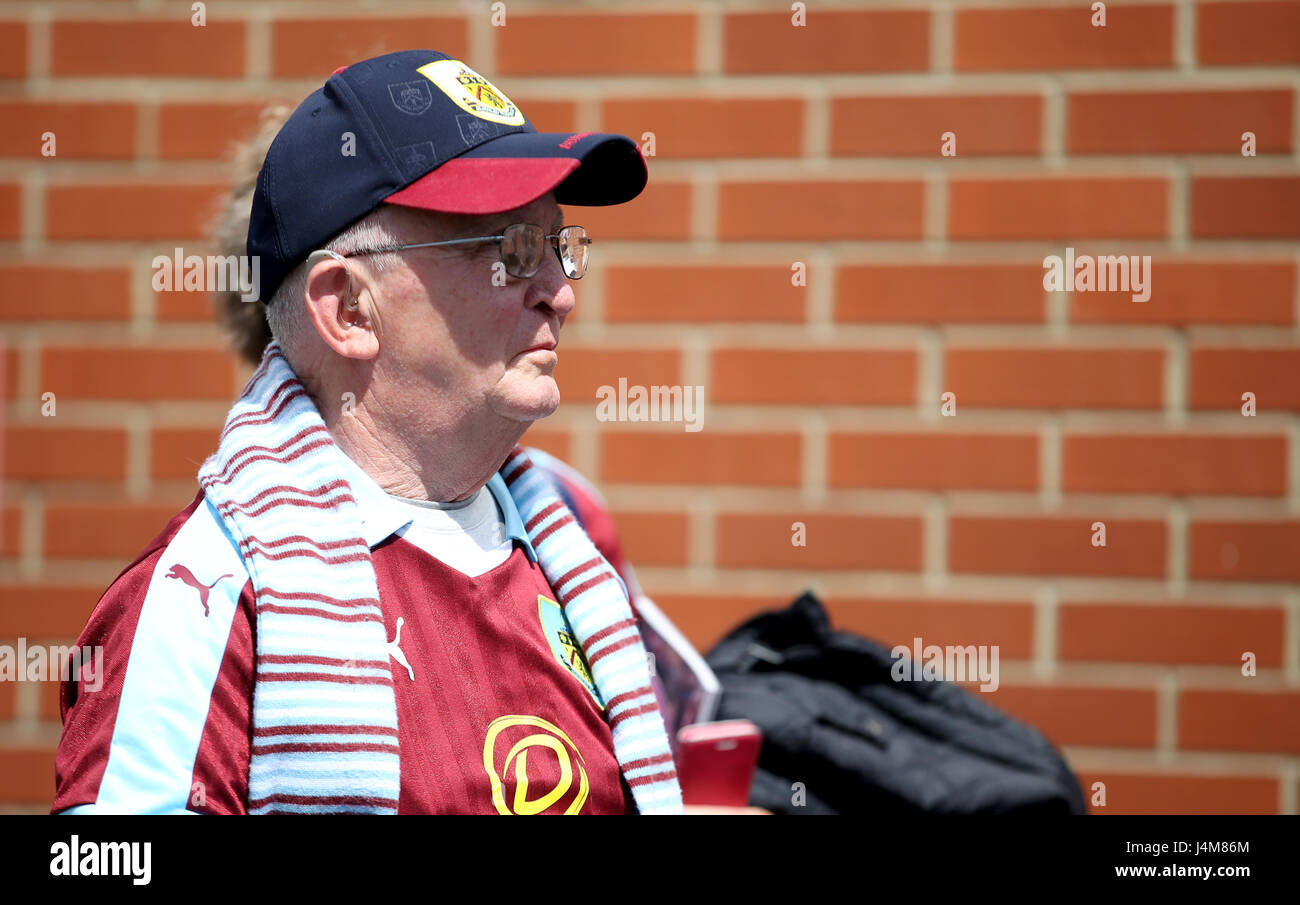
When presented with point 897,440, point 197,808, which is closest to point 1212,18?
point 897,440

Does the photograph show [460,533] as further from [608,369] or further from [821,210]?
[821,210]

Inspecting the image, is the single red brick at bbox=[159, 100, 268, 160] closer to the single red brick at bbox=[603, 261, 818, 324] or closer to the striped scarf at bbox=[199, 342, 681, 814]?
the single red brick at bbox=[603, 261, 818, 324]

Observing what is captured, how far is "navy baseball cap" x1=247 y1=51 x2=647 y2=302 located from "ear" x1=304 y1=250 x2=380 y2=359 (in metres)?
0.04

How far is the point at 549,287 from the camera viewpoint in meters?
1.54

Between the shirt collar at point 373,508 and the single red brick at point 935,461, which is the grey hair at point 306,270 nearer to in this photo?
the shirt collar at point 373,508

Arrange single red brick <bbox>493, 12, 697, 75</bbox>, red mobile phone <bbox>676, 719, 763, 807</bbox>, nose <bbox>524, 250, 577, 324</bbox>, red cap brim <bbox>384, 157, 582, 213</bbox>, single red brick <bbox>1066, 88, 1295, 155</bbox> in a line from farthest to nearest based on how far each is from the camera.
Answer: single red brick <bbox>493, 12, 697, 75</bbox> < single red brick <bbox>1066, 88, 1295, 155</bbox> < red mobile phone <bbox>676, 719, 763, 807</bbox> < nose <bbox>524, 250, 577, 324</bbox> < red cap brim <bbox>384, 157, 582, 213</bbox>

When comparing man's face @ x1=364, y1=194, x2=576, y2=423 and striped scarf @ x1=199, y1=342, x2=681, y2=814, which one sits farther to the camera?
man's face @ x1=364, y1=194, x2=576, y2=423

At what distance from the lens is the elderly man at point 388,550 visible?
1276 mm

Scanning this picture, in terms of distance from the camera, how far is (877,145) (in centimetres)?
271

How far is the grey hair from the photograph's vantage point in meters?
1.48

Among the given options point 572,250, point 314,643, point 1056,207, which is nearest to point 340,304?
point 572,250

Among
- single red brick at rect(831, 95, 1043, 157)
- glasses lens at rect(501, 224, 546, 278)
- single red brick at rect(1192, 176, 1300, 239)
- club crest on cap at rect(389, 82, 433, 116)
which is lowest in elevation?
glasses lens at rect(501, 224, 546, 278)

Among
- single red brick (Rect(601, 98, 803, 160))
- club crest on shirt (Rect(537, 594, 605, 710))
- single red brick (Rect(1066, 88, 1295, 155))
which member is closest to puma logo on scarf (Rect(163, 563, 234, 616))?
club crest on shirt (Rect(537, 594, 605, 710))

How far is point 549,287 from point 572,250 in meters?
0.08
